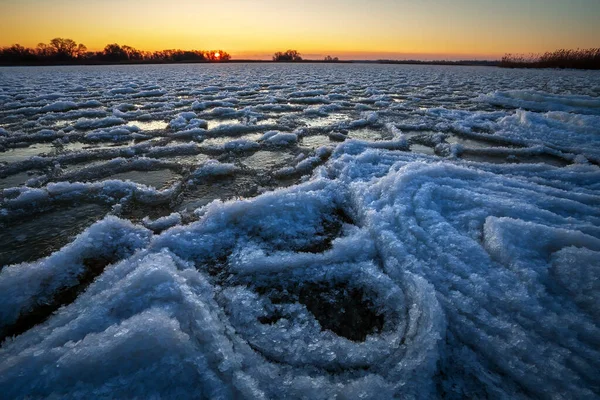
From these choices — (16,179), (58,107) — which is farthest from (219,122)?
(58,107)

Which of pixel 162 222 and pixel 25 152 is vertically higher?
pixel 25 152

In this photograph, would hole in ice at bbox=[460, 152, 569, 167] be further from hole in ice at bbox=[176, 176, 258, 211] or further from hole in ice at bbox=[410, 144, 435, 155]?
hole in ice at bbox=[176, 176, 258, 211]

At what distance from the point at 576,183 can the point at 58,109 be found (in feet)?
33.0

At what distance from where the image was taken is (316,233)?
2186 mm

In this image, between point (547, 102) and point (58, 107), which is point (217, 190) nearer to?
point (58, 107)

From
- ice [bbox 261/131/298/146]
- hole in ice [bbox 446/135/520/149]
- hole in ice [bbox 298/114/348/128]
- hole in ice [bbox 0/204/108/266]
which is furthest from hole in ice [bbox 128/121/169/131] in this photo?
hole in ice [bbox 446/135/520/149]

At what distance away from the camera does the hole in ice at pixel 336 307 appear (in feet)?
4.79

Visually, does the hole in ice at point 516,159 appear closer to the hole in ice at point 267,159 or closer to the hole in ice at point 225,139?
the hole in ice at point 267,159

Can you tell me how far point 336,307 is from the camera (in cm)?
158

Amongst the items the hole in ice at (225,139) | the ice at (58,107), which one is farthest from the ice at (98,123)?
the hole in ice at (225,139)

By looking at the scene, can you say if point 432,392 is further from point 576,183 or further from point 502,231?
point 576,183

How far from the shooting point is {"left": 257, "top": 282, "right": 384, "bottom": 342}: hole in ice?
1461 millimetres

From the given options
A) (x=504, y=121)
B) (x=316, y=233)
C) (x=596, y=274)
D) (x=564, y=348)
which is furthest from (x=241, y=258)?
(x=504, y=121)

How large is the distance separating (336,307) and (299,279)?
292 millimetres
